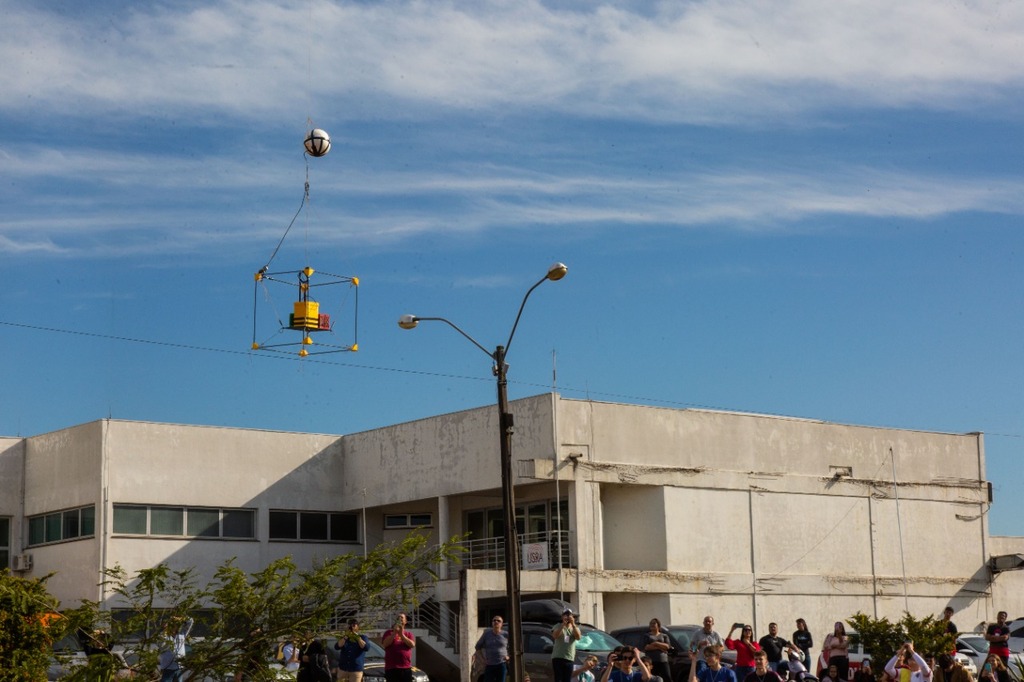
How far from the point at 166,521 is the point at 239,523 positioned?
2349 mm

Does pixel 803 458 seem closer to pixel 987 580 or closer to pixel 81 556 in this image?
pixel 987 580

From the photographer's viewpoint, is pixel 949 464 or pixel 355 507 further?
pixel 949 464

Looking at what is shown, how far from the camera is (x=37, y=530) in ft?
145

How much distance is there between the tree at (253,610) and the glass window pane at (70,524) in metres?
28.5

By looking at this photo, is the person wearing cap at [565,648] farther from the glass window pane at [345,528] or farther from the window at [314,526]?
the glass window pane at [345,528]

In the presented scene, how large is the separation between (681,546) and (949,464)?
491 inches

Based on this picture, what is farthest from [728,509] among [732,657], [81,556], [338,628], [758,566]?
[338,628]

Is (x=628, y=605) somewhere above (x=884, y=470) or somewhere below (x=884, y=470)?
below

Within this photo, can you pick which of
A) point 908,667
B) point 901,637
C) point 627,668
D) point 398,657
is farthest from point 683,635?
point 627,668

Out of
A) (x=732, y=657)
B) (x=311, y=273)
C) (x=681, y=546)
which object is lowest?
(x=732, y=657)

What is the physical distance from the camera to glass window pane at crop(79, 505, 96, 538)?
41.5 meters

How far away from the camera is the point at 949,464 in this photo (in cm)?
4834

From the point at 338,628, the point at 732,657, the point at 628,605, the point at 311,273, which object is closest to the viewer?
the point at 338,628

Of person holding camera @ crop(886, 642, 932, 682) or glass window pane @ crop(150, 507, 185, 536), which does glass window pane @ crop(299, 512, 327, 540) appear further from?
person holding camera @ crop(886, 642, 932, 682)
